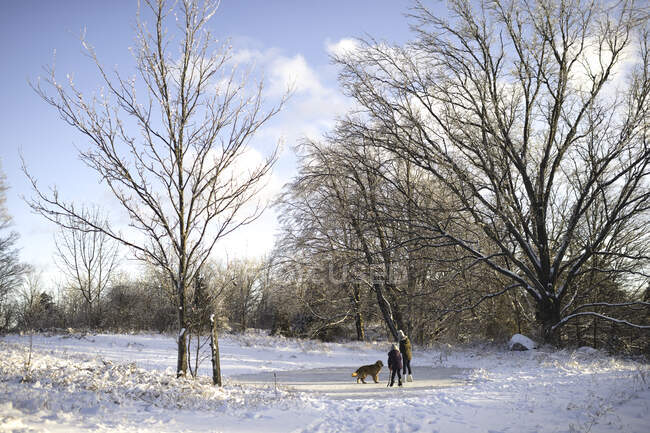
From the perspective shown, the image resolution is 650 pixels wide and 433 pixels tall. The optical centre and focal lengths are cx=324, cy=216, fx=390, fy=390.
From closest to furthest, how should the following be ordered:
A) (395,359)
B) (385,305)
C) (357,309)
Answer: (395,359)
(385,305)
(357,309)

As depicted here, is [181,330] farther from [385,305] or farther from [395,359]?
[385,305]

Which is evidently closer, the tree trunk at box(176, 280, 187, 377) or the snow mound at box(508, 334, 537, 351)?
the tree trunk at box(176, 280, 187, 377)

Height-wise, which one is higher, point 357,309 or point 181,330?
point 181,330

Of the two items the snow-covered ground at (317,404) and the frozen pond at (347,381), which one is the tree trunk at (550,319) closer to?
the frozen pond at (347,381)

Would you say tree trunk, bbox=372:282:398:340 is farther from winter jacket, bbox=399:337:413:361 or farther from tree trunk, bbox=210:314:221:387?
tree trunk, bbox=210:314:221:387

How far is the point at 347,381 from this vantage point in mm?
11484

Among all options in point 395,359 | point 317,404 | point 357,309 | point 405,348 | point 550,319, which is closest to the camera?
point 317,404

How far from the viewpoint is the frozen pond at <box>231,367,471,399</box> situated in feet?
30.5

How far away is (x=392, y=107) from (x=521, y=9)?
5634 mm

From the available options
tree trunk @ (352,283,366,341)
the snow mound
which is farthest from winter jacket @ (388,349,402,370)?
tree trunk @ (352,283,366,341)

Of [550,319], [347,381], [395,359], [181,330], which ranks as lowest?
[347,381]

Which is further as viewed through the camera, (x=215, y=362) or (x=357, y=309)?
(x=357, y=309)

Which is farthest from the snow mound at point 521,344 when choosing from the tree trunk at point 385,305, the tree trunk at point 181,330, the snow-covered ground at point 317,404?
the tree trunk at point 181,330

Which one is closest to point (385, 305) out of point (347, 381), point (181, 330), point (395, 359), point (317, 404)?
point (347, 381)
